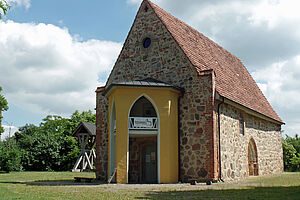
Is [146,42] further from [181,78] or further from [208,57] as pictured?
[208,57]

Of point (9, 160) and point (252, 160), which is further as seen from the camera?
point (9, 160)

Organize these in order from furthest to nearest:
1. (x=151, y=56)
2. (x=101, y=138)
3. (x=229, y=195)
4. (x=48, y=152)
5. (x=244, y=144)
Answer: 1. (x=48, y=152)
2. (x=101, y=138)
3. (x=244, y=144)
4. (x=151, y=56)
5. (x=229, y=195)

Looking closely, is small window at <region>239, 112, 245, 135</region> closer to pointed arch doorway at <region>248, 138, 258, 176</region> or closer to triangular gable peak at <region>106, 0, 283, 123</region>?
triangular gable peak at <region>106, 0, 283, 123</region>

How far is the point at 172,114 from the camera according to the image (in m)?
16.2

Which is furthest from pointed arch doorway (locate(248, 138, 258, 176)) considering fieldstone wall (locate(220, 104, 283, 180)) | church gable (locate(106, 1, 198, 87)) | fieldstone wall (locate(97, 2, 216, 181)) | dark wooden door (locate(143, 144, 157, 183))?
church gable (locate(106, 1, 198, 87))

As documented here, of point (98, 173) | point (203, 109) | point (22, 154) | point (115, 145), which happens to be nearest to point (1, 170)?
point (22, 154)

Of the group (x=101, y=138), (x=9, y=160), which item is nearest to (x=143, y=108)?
(x=101, y=138)

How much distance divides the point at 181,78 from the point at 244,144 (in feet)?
18.3

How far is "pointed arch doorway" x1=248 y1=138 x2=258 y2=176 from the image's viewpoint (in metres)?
20.9

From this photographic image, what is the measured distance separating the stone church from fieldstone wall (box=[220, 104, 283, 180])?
5 cm

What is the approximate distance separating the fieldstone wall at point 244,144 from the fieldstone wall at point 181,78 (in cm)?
119

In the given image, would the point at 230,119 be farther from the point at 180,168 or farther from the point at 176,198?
the point at 176,198

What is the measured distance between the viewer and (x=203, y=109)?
15.9 metres

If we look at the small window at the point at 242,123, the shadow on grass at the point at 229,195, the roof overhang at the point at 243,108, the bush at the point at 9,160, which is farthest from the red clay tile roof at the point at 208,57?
the bush at the point at 9,160
